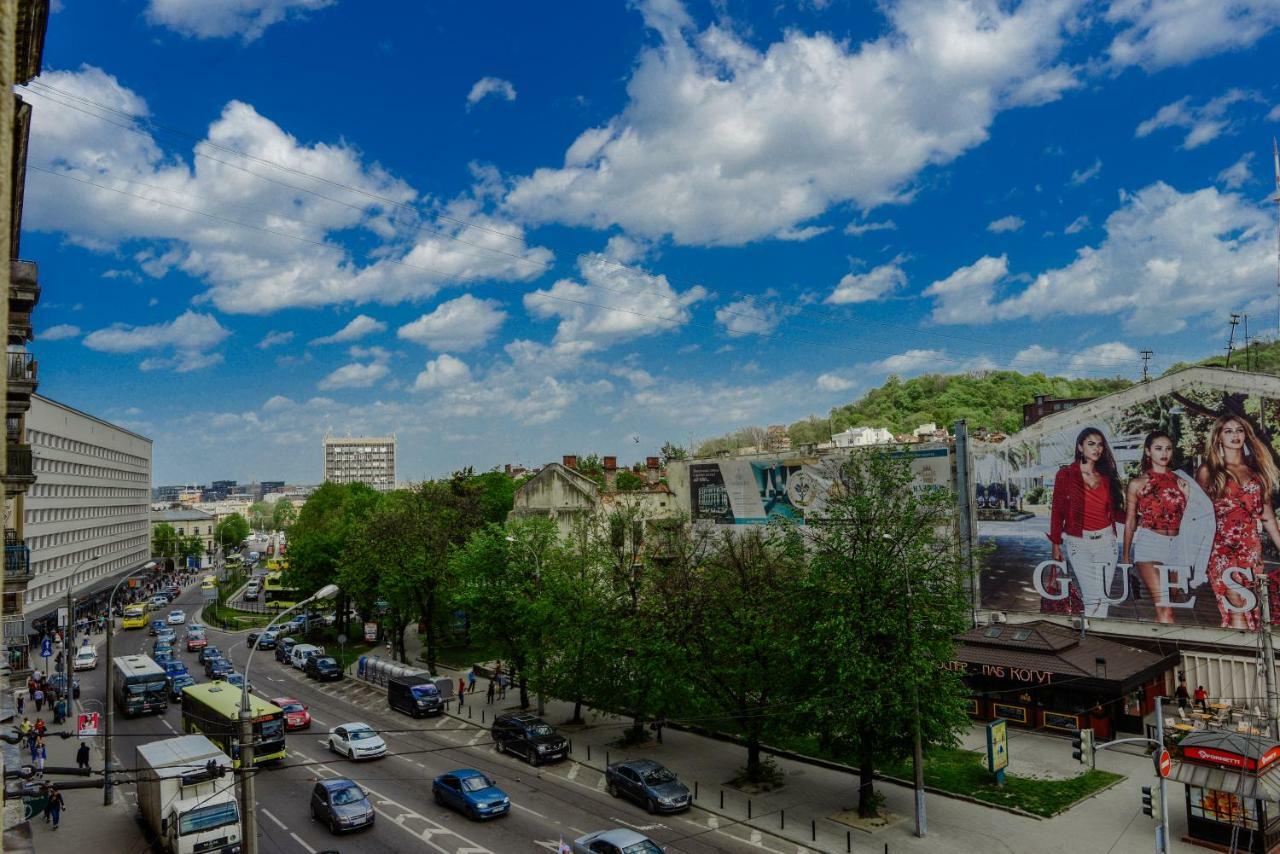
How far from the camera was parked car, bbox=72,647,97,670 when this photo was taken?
6266 centimetres

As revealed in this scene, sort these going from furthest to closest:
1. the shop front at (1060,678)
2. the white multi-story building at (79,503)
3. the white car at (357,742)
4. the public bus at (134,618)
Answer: the public bus at (134,618) < the white multi-story building at (79,503) < the shop front at (1060,678) < the white car at (357,742)

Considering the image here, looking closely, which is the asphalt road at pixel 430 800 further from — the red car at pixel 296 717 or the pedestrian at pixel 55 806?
the pedestrian at pixel 55 806

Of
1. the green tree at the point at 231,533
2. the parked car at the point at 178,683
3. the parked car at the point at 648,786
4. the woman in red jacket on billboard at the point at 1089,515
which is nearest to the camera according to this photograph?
the parked car at the point at 648,786

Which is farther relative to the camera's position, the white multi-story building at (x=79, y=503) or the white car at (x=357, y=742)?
the white multi-story building at (x=79, y=503)

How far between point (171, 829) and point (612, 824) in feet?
45.5

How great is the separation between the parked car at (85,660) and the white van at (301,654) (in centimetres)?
1549

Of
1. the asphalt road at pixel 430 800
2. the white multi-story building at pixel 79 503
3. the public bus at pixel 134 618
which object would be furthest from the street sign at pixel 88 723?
the public bus at pixel 134 618

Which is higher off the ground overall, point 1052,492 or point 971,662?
point 1052,492

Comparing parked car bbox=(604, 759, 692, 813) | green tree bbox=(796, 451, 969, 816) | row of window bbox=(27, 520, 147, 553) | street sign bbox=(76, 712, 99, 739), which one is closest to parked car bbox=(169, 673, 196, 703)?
street sign bbox=(76, 712, 99, 739)

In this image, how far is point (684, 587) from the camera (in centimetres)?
3453

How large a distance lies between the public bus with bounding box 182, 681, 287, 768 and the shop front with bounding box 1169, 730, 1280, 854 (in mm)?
33377

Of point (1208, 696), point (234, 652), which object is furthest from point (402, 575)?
point (1208, 696)

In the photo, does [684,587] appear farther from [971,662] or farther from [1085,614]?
[1085,614]

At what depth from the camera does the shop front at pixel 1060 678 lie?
119ft
